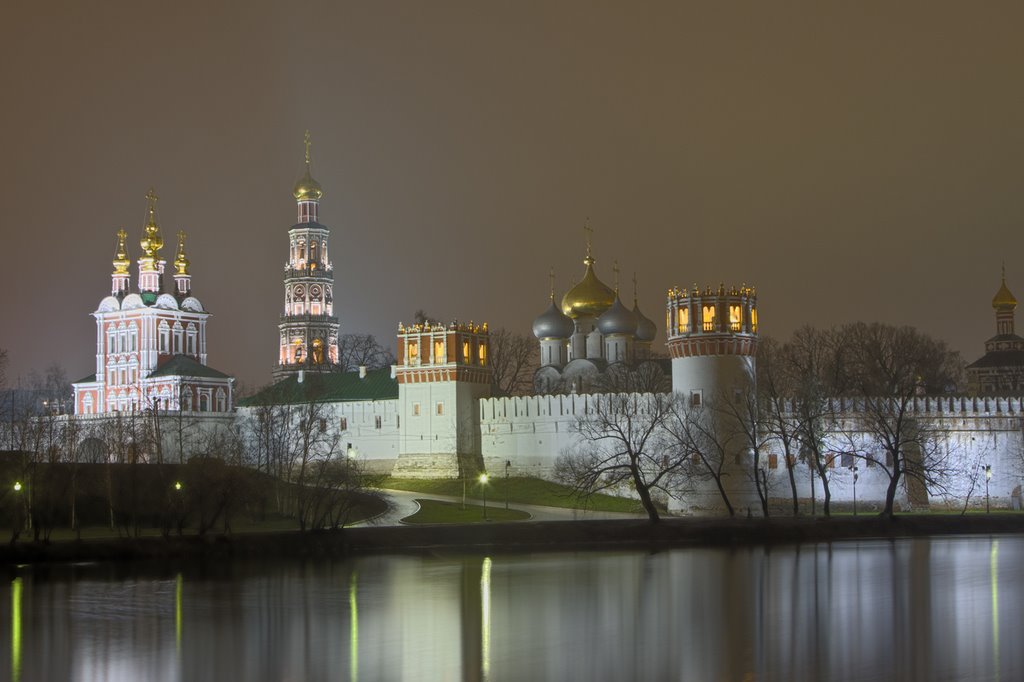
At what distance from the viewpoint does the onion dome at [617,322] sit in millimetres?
73062

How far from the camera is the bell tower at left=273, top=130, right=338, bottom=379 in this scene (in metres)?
91.0

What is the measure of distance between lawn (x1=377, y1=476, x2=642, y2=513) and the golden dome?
564 inches

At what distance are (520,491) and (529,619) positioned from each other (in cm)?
3038

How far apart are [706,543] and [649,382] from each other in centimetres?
2034

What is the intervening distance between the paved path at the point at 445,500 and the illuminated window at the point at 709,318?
7523 millimetres

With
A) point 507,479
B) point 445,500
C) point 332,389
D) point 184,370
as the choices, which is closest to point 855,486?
point 507,479

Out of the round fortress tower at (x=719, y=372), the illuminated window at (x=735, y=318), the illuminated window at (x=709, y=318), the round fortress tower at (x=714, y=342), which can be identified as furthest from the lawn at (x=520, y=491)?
the illuminated window at (x=735, y=318)

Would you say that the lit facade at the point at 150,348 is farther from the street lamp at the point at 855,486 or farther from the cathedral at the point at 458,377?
the street lamp at the point at 855,486

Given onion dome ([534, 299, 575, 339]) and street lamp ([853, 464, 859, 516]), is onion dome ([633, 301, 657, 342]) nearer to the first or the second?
onion dome ([534, 299, 575, 339])

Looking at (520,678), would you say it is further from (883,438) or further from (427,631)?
(883,438)

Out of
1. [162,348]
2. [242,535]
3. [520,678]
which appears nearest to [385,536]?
[242,535]

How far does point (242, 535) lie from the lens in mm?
44812

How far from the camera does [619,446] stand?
57969mm

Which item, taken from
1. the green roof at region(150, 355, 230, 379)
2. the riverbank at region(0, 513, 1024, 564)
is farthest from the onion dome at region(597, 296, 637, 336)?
the riverbank at region(0, 513, 1024, 564)
